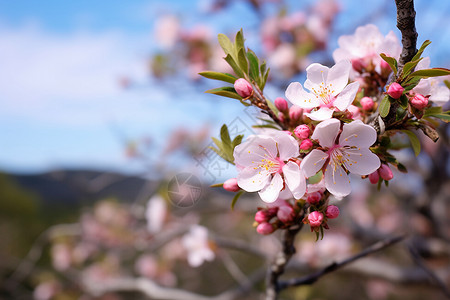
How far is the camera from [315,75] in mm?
727

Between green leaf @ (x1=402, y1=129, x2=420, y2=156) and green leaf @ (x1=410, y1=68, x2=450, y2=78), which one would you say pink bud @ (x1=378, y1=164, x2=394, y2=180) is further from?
green leaf @ (x1=410, y1=68, x2=450, y2=78)

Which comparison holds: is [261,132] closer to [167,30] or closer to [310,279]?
[310,279]

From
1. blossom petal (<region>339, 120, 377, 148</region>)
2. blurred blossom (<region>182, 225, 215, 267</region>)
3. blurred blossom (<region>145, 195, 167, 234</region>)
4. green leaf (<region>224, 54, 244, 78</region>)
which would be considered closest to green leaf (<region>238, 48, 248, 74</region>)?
green leaf (<region>224, 54, 244, 78</region>)

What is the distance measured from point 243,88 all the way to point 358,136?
0.23 m

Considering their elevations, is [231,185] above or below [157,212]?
above

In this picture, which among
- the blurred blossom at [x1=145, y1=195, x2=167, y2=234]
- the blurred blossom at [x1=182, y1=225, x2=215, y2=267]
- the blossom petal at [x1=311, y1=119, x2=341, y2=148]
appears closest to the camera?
the blossom petal at [x1=311, y1=119, x2=341, y2=148]

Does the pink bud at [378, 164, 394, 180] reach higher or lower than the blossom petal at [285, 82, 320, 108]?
lower

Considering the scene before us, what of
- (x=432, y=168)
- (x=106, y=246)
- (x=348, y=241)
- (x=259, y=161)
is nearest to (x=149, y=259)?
(x=106, y=246)

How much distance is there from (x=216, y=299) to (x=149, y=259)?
2.46 meters

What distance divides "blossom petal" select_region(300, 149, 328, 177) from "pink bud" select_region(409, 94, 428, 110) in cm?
18

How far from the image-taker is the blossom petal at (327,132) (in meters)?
0.60

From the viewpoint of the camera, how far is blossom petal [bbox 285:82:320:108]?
0.68 meters

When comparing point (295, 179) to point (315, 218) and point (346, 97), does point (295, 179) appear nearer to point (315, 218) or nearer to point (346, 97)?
point (315, 218)

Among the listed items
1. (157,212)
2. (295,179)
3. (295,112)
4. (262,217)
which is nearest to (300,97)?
(295,112)
